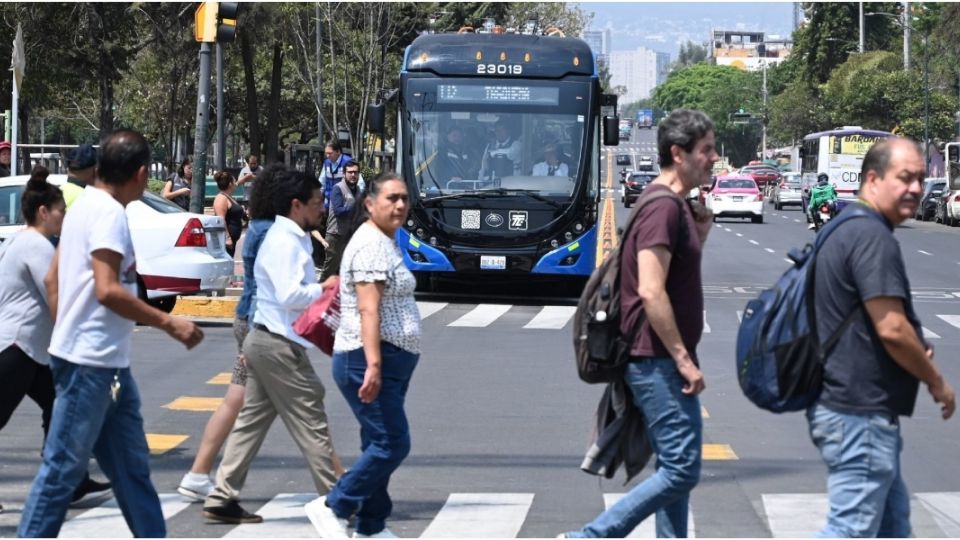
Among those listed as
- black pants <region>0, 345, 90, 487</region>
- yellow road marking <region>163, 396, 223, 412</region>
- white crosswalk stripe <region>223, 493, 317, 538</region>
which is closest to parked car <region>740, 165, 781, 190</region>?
yellow road marking <region>163, 396, 223, 412</region>

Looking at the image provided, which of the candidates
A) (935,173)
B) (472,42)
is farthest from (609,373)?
(935,173)

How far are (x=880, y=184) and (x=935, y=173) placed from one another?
75.1 metres

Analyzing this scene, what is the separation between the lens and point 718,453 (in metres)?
9.60

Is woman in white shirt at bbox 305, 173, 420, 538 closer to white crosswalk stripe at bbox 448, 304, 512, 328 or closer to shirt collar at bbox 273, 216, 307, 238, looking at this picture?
shirt collar at bbox 273, 216, 307, 238

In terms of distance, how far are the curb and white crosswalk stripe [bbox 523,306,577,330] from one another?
329 cm

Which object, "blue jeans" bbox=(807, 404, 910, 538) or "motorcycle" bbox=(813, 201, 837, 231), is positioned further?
"motorcycle" bbox=(813, 201, 837, 231)

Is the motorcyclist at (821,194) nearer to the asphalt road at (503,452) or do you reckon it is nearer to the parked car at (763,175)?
the asphalt road at (503,452)

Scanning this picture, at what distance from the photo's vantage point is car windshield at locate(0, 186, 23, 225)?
54.2ft

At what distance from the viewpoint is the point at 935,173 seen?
77500mm

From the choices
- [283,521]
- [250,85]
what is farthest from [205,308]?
[250,85]

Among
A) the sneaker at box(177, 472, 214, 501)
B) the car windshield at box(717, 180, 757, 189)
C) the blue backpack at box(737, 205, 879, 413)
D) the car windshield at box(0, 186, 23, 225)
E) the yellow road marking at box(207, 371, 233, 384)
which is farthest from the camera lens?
the car windshield at box(717, 180, 757, 189)

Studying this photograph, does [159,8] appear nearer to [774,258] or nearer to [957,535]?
[774,258]

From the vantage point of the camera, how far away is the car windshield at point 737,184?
2083 inches

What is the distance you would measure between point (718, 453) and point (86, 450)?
476cm
